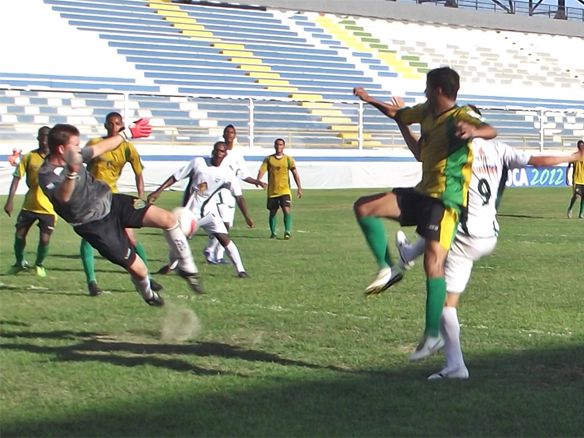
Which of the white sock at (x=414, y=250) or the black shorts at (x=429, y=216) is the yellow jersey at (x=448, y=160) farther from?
the white sock at (x=414, y=250)

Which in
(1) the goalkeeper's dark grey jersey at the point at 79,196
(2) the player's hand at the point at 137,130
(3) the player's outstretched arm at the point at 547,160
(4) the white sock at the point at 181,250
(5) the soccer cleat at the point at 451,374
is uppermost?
(2) the player's hand at the point at 137,130

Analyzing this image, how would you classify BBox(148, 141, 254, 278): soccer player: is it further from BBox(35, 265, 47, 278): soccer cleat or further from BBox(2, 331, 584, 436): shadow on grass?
BBox(2, 331, 584, 436): shadow on grass

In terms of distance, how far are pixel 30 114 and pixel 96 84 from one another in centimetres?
525

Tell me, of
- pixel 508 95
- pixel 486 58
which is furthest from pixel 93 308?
pixel 486 58

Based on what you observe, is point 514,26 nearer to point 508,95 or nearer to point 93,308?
point 508,95

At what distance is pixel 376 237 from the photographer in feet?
23.9

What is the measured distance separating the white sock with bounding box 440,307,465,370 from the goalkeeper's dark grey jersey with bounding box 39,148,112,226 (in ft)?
9.51

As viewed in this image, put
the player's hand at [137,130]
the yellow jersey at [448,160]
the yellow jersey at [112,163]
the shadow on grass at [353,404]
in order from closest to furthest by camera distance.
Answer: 1. the shadow on grass at [353,404]
2. the yellow jersey at [448,160]
3. the player's hand at [137,130]
4. the yellow jersey at [112,163]

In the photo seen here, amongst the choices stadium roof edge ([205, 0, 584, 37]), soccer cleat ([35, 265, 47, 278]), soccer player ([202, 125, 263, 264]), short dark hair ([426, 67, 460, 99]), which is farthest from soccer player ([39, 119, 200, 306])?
stadium roof edge ([205, 0, 584, 37])

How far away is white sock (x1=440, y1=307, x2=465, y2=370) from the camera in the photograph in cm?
669

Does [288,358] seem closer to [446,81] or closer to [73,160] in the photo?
[73,160]

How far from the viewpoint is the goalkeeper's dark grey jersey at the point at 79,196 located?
781cm

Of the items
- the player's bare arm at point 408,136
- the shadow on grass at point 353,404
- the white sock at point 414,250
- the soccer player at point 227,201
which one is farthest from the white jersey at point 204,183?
the white sock at point 414,250

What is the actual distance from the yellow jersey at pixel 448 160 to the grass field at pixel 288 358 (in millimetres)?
1234
